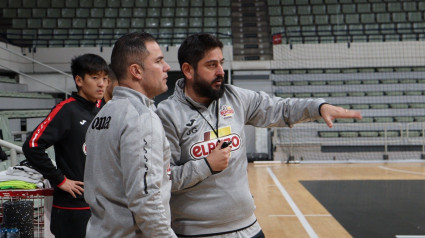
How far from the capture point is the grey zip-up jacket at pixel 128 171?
1205mm

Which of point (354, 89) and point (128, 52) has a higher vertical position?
point (354, 89)

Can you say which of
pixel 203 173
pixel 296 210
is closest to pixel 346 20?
pixel 296 210

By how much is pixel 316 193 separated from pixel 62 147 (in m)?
4.70

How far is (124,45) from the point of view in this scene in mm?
1397

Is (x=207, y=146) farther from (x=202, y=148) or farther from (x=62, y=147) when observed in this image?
(x=62, y=147)

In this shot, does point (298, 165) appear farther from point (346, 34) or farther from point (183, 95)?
point (183, 95)

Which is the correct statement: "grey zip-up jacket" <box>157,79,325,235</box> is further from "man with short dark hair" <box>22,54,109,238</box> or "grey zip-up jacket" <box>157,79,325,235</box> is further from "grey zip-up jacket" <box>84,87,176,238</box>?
"man with short dark hair" <box>22,54,109,238</box>

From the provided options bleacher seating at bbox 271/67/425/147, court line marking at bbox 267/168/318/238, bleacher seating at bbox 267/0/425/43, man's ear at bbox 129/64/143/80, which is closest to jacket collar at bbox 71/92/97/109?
man's ear at bbox 129/64/143/80

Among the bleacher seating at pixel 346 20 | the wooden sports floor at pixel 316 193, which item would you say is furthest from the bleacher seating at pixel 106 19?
the wooden sports floor at pixel 316 193

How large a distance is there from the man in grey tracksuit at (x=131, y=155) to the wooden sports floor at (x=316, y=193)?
296 centimetres

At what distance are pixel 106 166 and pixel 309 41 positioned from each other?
12733 millimetres

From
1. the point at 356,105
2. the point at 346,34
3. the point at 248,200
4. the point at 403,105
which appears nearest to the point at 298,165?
the point at 356,105

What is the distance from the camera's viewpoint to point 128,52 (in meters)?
1.39

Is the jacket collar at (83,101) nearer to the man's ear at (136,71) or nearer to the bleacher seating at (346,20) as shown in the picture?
the man's ear at (136,71)
